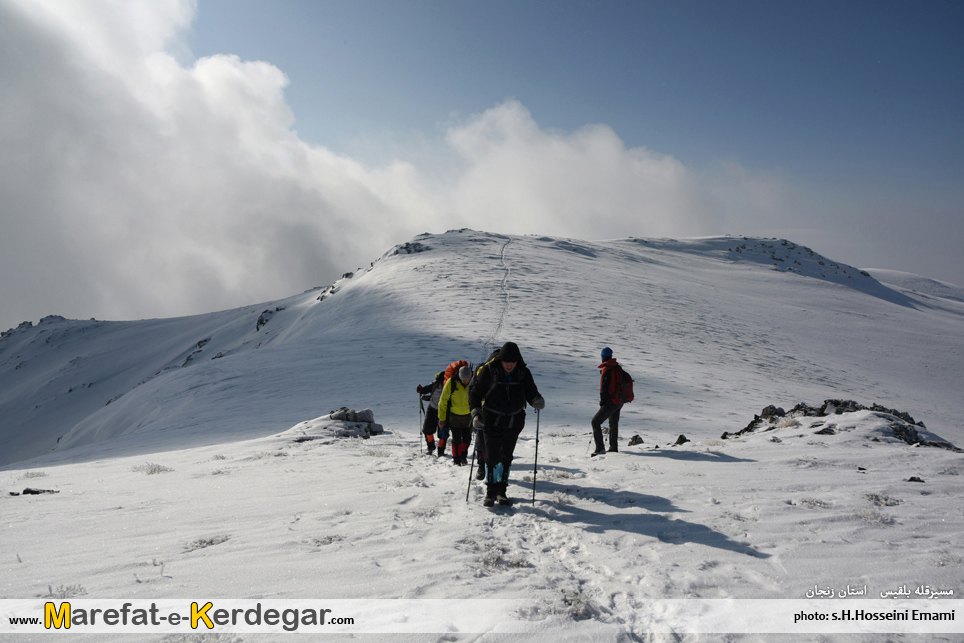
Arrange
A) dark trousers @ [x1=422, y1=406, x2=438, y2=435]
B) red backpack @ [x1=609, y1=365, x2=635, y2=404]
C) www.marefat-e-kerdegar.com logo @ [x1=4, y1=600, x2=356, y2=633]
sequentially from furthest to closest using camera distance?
dark trousers @ [x1=422, y1=406, x2=438, y2=435]
red backpack @ [x1=609, y1=365, x2=635, y2=404]
www.marefat-e-kerdegar.com logo @ [x1=4, y1=600, x2=356, y2=633]

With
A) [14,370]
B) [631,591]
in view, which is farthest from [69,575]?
[14,370]

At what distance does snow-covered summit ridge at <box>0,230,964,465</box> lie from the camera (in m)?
17.2

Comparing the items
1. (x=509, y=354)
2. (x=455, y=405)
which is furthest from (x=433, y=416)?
(x=509, y=354)

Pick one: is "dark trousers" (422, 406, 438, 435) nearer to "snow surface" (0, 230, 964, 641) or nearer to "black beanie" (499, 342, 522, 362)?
"snow surface" (0, 230, 964, 641)

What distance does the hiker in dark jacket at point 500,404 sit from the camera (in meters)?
6.55

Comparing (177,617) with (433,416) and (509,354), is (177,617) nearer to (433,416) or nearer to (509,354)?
(509,354)

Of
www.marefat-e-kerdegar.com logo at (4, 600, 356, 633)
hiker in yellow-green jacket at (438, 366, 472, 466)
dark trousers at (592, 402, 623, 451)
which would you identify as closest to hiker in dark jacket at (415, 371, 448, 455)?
hiker in yellow-green jacket at (438, 366, 472, 466)

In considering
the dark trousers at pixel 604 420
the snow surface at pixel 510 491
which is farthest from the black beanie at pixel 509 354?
the dark trousers at pixel 604 420

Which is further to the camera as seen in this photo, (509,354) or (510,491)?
(510,491)

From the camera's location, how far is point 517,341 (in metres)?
23.2

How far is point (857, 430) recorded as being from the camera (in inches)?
372

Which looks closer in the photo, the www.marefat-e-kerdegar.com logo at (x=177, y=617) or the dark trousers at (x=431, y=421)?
the www.marefat-e-kerdegar.com logo at (x=177, y=617)

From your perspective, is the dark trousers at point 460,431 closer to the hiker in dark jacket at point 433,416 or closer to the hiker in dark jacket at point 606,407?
the hiker in dark jacket at point 433,416

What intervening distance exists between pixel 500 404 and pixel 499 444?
57 centimetres
